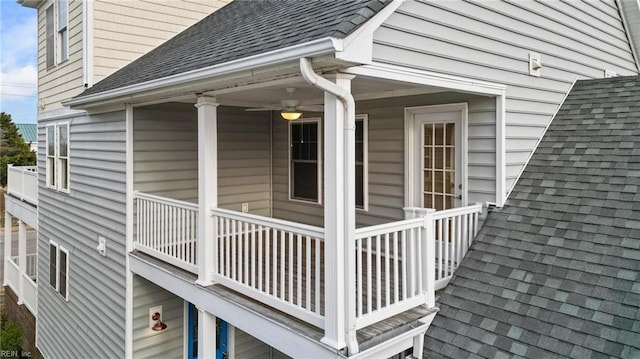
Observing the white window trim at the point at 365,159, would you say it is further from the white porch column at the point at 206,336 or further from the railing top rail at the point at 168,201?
the white porch column at the point at 206,336

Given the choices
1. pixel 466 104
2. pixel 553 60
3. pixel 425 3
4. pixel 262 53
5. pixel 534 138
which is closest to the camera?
pixel 262 53

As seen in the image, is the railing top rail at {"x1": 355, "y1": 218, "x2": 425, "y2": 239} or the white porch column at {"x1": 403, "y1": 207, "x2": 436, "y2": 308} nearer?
the railing top rail at {"x1": 355, "y1": 218, "x2": 425, "y2": 239}

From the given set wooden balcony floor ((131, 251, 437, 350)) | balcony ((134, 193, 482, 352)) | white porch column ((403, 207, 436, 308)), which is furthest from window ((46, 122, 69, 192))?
white porch column ((403, 207, 436, 308))

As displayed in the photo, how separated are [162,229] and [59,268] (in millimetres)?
5039

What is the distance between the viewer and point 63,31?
887 centimetres

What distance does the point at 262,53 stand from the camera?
346 cm

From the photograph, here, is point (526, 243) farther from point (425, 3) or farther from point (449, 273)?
point (425, 3)

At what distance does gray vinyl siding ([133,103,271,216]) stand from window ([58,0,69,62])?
11.3 feet

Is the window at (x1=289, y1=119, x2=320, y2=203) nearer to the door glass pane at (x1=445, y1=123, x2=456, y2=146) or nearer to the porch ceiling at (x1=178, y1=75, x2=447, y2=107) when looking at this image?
the porch ceiling at (x1=178, y1=75, x2=447, y2=107)

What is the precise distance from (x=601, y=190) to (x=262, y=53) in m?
3.85

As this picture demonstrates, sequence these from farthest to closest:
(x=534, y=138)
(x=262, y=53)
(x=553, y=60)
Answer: (x=553, y=60)
(x=534, y=138)
(x=262, y=53)

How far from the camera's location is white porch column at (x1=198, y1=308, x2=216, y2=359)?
16.0 ft

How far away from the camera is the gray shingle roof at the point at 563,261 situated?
3.54 metres

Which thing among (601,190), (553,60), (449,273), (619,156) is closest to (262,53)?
(449,273)
